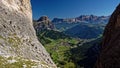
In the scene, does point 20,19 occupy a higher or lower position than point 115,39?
higher

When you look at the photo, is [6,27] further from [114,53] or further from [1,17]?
[114,53]

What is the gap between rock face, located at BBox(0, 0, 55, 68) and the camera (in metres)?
38.5

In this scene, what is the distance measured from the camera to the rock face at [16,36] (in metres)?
38.5

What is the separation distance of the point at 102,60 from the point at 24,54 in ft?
65.7

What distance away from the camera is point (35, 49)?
45469 mm

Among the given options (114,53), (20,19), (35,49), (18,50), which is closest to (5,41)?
(18,50)

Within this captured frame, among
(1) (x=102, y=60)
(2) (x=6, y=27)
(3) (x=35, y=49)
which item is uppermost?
(2) (x=6, y=27)

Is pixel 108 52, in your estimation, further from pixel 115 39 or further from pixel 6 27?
pixel 6 27

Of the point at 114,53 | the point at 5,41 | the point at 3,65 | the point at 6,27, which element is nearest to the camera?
the point at 3,65

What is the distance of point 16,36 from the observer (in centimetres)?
4319

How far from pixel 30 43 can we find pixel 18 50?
6.63 m

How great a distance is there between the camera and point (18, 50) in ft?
128

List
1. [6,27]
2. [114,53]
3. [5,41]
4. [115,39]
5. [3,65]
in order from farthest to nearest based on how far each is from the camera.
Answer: [115,39]
[114,53]
[6,27]
[5,41]
[3,65]

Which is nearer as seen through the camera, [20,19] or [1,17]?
[1,17]
